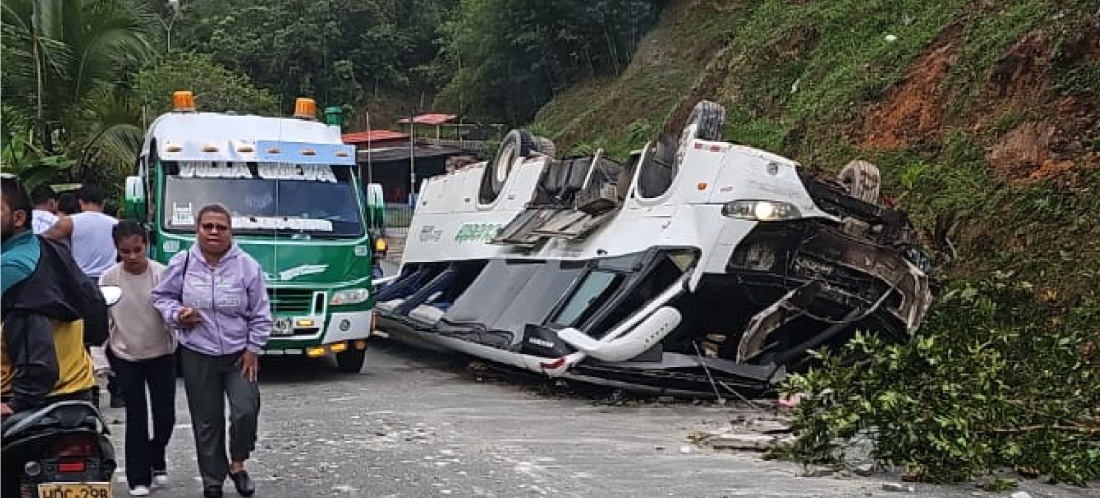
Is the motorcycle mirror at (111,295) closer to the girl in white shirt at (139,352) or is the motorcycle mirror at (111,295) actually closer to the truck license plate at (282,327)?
the girl in white shirt at (139,352)

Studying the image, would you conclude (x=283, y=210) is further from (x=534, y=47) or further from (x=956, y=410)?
(x=534, y=47)

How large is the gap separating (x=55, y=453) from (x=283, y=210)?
7.23m

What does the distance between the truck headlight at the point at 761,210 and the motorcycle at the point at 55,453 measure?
641cm

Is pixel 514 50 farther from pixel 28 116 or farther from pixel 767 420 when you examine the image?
pixel 767 420

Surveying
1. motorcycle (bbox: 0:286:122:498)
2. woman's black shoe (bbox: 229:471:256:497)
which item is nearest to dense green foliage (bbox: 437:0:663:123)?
woman's black shoe (bbox: 229:471:256:497)

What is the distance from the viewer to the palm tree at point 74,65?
17609 millimetres

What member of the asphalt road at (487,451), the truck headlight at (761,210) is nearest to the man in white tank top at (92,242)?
the asphalt road at (487,451)

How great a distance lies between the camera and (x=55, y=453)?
4516 mm

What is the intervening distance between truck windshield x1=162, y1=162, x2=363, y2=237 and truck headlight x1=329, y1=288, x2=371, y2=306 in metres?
0.59

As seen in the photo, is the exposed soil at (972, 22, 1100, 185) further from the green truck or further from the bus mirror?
the bus mirror

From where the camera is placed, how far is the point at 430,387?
11.4 meters

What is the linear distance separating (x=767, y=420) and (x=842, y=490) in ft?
8.50

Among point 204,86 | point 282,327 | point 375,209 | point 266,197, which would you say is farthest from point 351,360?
point 204,86

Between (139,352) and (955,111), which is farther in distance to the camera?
(955,111)
